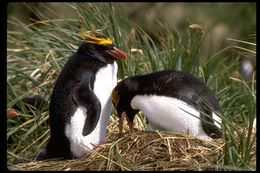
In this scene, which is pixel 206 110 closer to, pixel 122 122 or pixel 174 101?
pixel 174 101

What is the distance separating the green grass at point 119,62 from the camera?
4785 millimetres

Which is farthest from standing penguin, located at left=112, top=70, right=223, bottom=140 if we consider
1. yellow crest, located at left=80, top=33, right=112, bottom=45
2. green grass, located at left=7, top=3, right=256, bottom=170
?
green grass, located at left=7, top=3, right=256, bottom=170

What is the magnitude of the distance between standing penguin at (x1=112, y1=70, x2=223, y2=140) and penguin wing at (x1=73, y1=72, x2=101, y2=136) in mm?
220

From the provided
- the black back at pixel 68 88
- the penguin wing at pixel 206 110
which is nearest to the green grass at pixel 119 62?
the black back at pixel 68 88

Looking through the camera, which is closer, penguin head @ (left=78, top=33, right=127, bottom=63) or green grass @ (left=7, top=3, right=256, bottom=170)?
penguin head @ (left=78, top=33, right=127, bottom=63)

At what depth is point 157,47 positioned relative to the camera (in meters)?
5.61

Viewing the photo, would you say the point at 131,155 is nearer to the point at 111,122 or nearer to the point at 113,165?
the point at 113,165

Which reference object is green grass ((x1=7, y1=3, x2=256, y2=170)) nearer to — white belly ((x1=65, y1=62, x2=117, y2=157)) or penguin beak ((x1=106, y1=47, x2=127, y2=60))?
white belly ((x1=65, y1=62, x2=117, y2=157))

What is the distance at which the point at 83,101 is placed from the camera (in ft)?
13.3

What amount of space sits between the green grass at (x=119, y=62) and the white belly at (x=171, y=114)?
2.22 ft

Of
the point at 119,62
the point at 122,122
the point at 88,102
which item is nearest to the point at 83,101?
the point at 88,102

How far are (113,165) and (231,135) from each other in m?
0.59

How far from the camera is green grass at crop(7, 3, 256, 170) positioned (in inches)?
188

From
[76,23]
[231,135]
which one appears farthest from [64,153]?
[76,23]
